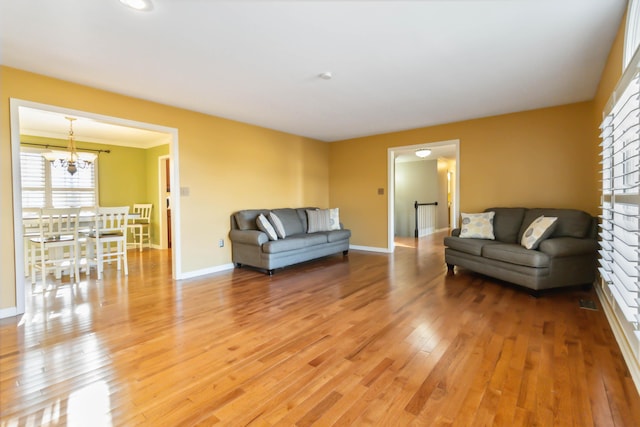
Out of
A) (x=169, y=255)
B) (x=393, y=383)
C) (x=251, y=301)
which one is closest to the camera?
(x=393, y=383)

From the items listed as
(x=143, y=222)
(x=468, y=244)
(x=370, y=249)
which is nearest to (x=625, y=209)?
(x=468, y=244)

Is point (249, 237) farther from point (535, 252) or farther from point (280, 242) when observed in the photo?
point (535, 252)

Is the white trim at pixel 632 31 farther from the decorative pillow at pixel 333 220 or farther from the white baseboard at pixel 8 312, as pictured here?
the white baseboard at pixel 8 312

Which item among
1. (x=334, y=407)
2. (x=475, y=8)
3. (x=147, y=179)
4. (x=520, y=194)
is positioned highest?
(x=475, y=8)

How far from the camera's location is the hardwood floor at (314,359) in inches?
59.6

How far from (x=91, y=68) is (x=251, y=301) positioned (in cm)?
284

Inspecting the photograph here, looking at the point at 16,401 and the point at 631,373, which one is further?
the point at 631,373

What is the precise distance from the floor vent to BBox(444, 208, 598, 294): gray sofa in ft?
0.77

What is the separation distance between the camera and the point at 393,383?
1.74 m

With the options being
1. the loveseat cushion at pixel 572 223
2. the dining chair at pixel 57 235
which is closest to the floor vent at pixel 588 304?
the loveseat cushion at pixel 572 223

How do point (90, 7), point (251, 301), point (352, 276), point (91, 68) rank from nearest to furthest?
point (90, 7) → point (91, 68) → point (251, 301) → point (352, 276)

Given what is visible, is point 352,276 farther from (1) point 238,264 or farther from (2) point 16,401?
(2) point 16,401

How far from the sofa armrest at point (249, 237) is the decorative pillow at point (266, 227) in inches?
2.5

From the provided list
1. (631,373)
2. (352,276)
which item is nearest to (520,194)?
(352,276)
